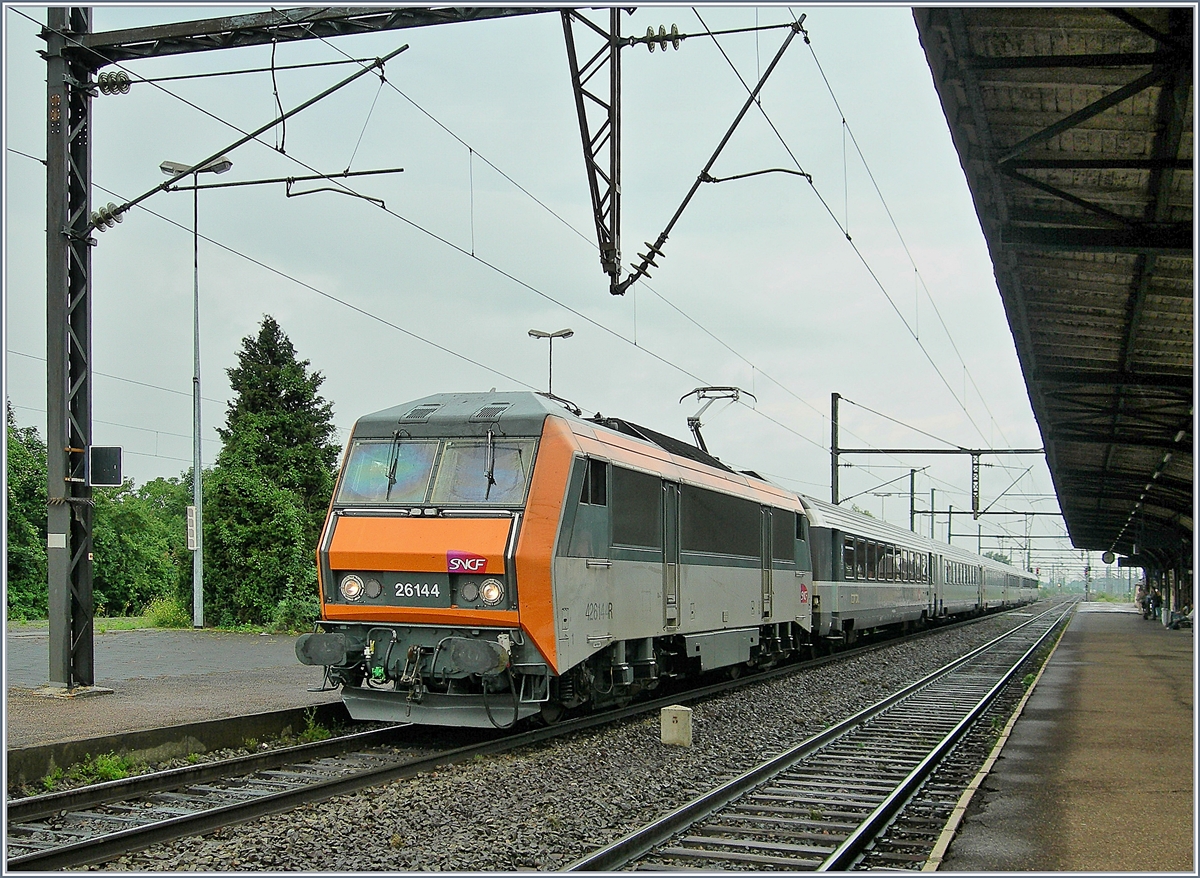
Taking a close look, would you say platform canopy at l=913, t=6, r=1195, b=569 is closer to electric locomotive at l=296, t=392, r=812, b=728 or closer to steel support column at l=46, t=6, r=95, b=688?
electric locomotive at l=296, t=392, r=812, b=728

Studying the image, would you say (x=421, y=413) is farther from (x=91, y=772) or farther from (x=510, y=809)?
(x=510, y=809)

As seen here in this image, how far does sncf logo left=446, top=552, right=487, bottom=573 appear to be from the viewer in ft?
35.6

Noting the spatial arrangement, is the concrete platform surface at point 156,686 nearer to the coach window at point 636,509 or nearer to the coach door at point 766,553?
the coach window at point 636,509

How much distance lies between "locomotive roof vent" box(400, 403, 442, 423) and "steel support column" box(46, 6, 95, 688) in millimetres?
4183

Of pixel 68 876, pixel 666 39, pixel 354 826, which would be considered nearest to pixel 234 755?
pixel 354 826

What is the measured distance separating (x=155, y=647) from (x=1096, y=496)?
27.7m

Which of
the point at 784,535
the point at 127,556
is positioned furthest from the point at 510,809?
the point at 127,556

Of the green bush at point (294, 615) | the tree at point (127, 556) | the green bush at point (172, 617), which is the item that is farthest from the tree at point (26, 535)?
the green bush at point (294, 615)

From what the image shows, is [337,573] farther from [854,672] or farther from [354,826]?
[854,672]

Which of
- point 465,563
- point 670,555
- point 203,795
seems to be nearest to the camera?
point 203,795

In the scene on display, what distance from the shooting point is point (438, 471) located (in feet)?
38.2

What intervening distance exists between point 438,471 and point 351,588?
4.63 ft

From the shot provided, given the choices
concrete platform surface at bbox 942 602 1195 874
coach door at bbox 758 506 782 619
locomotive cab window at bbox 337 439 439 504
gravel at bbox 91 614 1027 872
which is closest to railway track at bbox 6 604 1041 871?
gravel at bbox 91 614 1027 872

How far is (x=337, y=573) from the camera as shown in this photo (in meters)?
11.6
